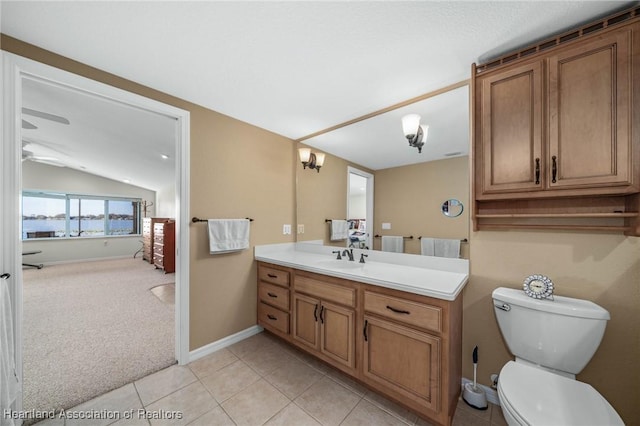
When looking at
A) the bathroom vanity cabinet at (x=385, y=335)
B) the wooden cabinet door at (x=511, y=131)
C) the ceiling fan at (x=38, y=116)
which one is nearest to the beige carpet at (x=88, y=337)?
the bathroom vanity cabinet at (x=385, y=335)

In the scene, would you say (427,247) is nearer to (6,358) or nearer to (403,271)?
(403,271)

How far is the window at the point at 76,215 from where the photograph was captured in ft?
19.7

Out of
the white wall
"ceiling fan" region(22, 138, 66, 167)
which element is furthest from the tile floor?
the white wall

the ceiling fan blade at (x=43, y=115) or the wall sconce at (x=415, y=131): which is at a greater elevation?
the ceiling fan blade at (x=43, y=115)

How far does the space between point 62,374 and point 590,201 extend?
3915 mm

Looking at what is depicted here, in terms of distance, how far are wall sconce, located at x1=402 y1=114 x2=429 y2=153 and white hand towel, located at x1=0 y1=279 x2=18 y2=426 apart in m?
2.74

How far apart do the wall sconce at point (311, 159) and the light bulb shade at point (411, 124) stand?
1036 mm

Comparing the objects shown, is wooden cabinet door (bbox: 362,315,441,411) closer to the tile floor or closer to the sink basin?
the tile floor

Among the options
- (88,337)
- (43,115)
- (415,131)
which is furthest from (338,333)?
(43,115)

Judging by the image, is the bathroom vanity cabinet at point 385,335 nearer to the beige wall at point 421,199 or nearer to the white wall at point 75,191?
the beige wall at point 421,199

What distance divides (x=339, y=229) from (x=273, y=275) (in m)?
0.84

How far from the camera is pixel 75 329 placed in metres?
2.57

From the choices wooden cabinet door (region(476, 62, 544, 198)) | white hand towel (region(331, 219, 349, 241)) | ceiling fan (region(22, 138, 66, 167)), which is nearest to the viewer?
wooden cabinet door (region(476, 62, 544, 198))

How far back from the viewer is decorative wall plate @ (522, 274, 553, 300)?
1269 mm
